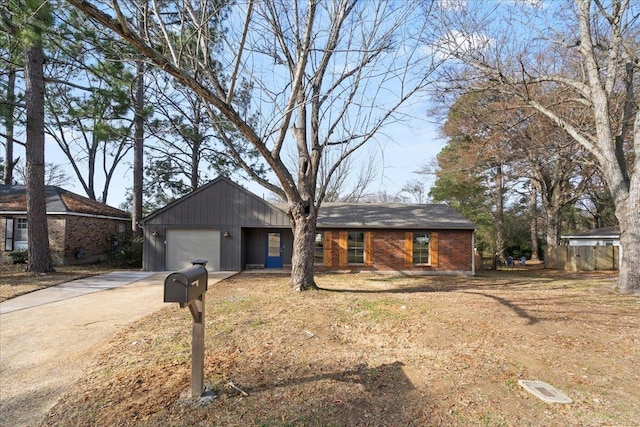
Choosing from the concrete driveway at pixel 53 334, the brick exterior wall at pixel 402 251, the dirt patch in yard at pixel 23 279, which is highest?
the brick exterior wall at pixel 402 251

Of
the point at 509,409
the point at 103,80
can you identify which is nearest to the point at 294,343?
the point at 509,409

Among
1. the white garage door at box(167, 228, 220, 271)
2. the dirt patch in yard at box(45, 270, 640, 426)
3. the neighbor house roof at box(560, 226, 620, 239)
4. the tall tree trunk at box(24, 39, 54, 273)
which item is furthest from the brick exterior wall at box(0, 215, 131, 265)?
the neighbor house roof at box(560, 226, 620, 239)

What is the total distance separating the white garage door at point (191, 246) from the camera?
46.7 feet

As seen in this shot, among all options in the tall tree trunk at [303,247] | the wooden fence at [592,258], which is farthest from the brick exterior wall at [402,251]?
the wooden fence at [592,258]

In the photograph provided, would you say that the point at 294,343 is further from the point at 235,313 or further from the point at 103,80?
the point at 103,80

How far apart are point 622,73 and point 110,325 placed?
1365 cm

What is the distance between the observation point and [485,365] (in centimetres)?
391

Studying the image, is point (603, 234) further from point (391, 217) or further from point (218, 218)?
point (218, 218)

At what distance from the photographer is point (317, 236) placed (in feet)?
46.4

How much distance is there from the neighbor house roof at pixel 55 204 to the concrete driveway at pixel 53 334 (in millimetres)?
7432

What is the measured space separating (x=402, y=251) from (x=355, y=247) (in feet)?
6.20

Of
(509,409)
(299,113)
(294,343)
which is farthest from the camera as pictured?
(299,113)

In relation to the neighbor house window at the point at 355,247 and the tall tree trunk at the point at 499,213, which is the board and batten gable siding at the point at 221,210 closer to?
the neighbor house window at the point at 355,247

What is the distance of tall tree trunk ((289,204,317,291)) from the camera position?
27.5 ft
